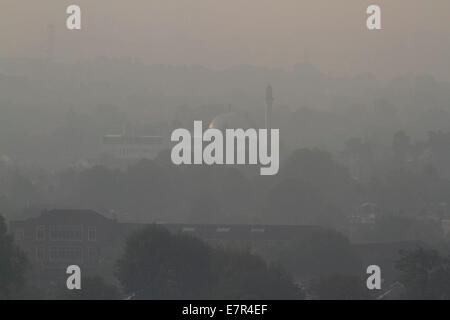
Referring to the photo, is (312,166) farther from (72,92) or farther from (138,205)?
(72,92)

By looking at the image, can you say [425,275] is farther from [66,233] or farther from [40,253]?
[66,233]

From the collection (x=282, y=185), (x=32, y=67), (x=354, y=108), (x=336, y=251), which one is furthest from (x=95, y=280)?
(x=32, y=67)

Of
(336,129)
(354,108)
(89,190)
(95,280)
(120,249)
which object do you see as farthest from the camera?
(354,108)

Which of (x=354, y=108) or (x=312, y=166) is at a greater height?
(x=354, y=108)

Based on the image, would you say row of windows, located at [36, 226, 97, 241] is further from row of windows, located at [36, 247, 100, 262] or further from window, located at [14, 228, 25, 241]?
window, located at [14, 228, 25, 241]

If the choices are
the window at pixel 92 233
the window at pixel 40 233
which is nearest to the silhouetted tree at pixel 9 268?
the window at pixel 40 233

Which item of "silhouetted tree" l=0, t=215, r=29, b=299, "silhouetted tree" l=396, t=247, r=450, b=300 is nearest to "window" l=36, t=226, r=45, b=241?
"silhouetted tree" l=0, t=215, r=29, b=299

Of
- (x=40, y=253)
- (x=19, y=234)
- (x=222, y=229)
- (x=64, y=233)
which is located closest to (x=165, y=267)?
(x=40, y=253)
